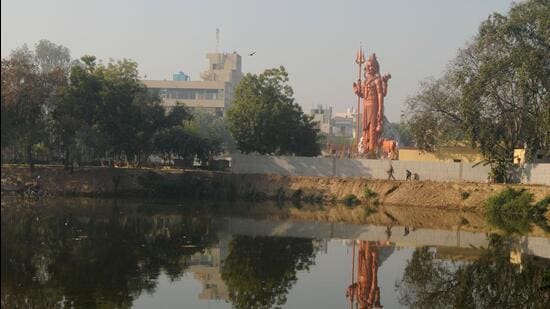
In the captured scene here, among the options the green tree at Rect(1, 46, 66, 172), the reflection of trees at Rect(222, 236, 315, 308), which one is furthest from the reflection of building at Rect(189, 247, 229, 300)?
the green tree at Rect(1, 46, 66, 172)

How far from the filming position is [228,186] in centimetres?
5638

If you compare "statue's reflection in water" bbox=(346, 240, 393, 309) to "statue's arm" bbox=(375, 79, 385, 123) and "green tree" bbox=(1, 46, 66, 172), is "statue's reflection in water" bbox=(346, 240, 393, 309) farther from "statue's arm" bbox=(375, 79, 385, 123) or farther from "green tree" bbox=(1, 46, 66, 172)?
"statue's arm" bbox=(375, 79, 385, 123)

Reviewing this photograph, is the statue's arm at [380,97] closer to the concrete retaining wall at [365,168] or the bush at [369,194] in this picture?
the concrete retaining wall at [365,168]

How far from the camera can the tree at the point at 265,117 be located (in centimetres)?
5950

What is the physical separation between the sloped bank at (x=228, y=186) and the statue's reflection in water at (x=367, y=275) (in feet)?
65.1

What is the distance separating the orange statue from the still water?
2285cm

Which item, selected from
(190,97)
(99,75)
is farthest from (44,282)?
(190,97)

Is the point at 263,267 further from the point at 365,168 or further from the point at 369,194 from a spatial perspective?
the point at 365,168

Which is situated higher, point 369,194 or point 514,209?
point 369,194

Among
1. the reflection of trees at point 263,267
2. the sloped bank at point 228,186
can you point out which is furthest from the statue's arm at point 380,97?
the reflection of trees at point 263,267

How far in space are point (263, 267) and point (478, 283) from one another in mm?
7429

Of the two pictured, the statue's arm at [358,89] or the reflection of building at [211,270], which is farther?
the statue's arm at [358,89]

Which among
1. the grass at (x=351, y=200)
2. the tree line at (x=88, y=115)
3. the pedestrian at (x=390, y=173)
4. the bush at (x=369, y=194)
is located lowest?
the grass at (x=351, y=200)

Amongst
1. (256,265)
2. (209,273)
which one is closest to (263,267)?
(256,265)
